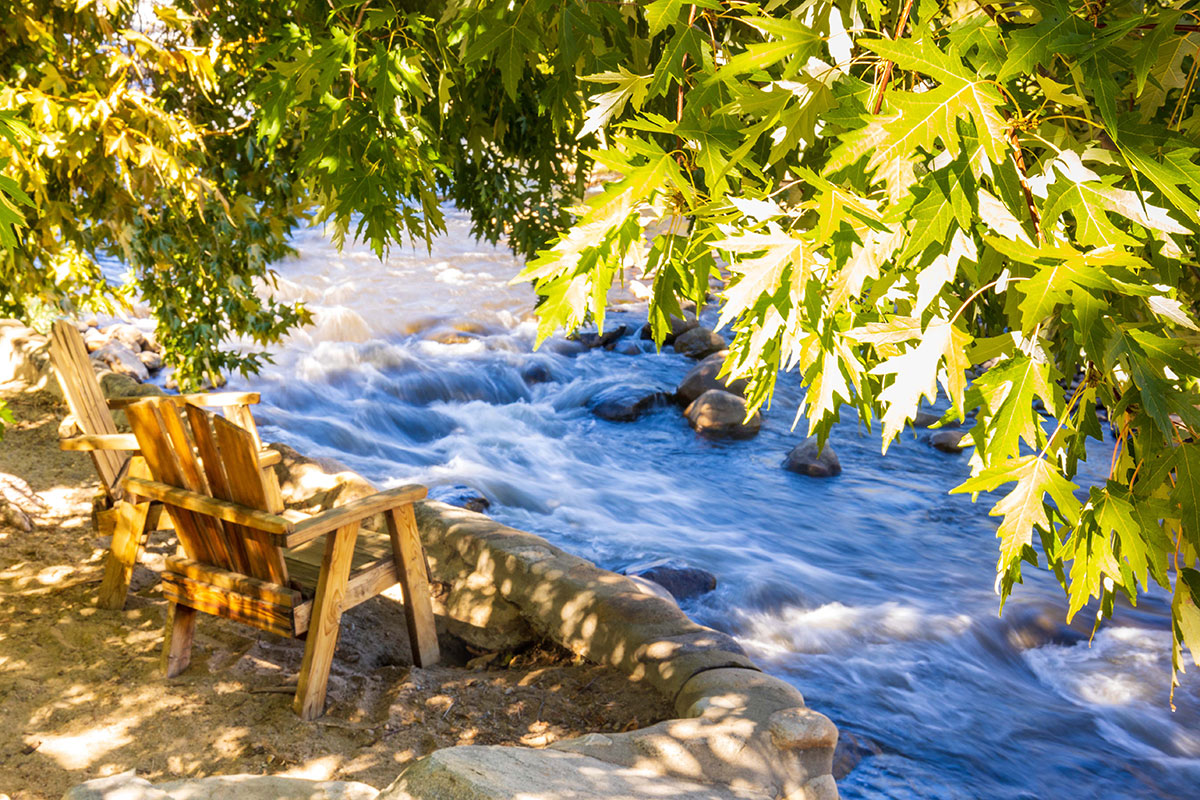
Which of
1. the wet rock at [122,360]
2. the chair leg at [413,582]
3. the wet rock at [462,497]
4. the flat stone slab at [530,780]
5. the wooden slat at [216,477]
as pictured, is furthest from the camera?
the wet rock at [122,360]

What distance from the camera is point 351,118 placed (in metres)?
1.70

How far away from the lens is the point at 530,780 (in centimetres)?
228

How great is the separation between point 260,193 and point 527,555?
2.82 m

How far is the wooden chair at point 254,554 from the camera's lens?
355cm

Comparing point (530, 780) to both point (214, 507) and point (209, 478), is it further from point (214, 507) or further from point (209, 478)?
point (209, 478)

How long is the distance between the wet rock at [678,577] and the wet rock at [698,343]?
7434mm

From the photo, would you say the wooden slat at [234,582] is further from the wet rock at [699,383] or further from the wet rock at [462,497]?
the wet rock at [699,383]

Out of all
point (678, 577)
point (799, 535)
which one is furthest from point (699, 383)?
point (678, 577)

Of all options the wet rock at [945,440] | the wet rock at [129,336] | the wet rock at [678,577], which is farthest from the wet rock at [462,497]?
the wet rock at [129,336]

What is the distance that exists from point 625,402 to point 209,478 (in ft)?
27.1

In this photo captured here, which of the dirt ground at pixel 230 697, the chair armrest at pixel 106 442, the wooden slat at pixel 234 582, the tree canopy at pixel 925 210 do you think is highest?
the tree canopy at pixel 925 210

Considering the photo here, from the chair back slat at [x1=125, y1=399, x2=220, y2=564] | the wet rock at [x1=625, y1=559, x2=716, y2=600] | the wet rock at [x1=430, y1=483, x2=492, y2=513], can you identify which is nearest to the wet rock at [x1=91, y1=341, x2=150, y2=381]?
the wet rock at [x1=430, y1=483, x2=492, y2=513]

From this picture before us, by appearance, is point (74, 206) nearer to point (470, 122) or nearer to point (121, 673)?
point (121, 673)

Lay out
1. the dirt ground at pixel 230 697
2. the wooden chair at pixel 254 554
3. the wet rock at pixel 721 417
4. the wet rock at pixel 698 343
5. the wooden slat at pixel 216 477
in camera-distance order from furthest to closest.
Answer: the wet rock at pixel 698 343, the wet rock at pixel 721 417, the wooden slat at pixel 216 477, the wooden chair at pixel 254 554, the dirt ground at pixel 230 697
